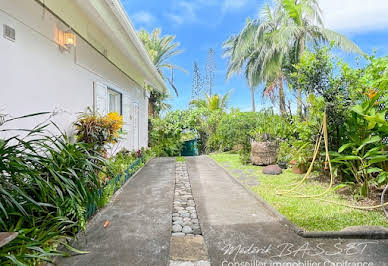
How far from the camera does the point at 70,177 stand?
7.36ft

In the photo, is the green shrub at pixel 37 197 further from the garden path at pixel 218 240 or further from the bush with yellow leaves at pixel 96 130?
the bush with yellow leaves at pixel 96 130

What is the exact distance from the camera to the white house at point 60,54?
2.30 m

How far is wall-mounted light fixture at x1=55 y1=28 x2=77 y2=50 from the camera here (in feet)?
10.2

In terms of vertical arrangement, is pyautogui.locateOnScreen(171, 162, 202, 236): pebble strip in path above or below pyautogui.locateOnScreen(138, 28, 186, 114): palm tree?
below

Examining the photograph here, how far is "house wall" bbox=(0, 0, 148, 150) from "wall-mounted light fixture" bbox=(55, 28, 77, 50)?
0.21 feet

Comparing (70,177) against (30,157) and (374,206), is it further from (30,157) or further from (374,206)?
(374,206)

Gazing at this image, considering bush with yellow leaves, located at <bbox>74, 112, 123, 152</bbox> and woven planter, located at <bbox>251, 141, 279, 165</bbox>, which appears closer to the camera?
bush with yellow leaves, located at <bbox>74, 112, 123, 152</bbox>

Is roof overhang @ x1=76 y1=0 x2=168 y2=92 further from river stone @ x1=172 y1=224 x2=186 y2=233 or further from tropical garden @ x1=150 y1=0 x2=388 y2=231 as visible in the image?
tropical garden @ x1=150 y1=0 x2=388 y2=231

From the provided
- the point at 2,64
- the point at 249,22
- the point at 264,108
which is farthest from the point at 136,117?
the point at 249,22

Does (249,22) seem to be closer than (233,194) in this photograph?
No

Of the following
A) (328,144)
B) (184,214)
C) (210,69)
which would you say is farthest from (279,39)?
(210,69)

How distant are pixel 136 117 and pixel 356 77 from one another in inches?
244

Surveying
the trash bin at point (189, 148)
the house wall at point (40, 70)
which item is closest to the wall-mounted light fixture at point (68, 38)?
the house wall at point (40, 70)

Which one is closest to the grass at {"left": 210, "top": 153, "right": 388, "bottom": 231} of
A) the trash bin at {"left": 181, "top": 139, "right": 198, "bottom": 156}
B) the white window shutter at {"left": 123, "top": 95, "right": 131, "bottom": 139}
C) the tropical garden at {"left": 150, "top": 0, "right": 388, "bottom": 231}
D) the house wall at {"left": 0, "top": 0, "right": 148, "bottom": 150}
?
the tropical garden at {"left": 150, "top": 0, "right": 388, "bottom": 231}
